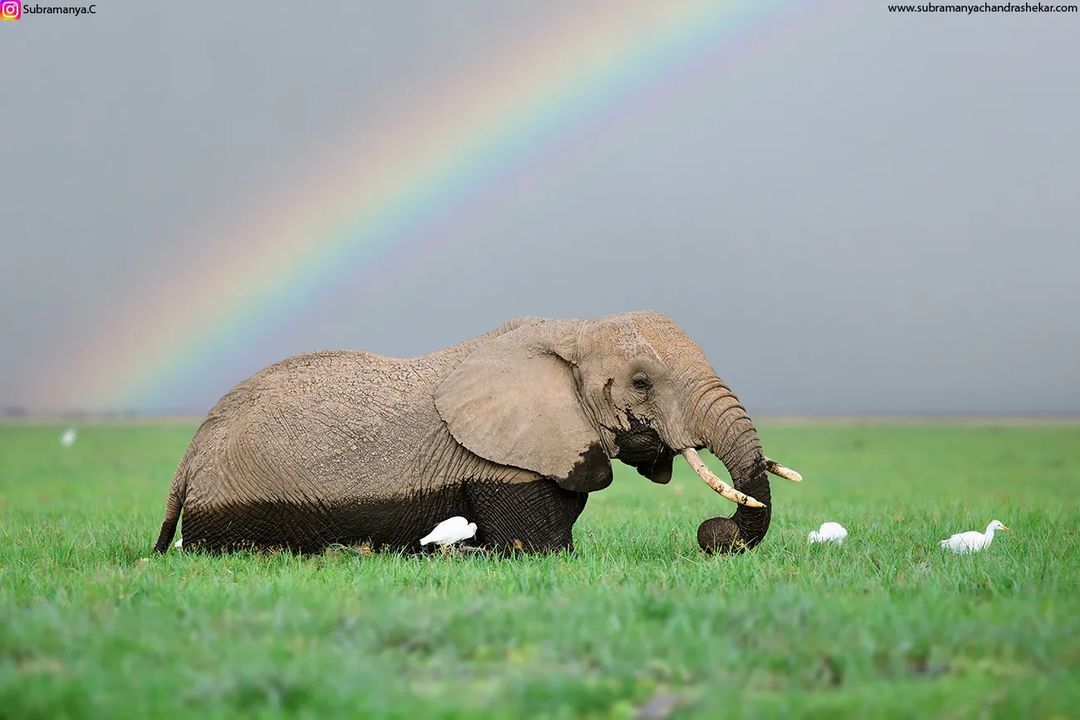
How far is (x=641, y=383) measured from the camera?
1093 cm

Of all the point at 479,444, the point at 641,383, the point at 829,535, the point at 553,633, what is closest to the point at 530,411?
the point at 479,444

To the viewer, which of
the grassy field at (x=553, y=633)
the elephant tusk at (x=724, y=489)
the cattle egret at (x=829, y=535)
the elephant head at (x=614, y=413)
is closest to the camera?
the grassy field at (x=553, y=633)

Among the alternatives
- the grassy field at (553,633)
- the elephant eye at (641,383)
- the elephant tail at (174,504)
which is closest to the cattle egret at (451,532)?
the grassy field at (553,633)

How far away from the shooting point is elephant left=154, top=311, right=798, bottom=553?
35.7 feet

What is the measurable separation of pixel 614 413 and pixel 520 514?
123cm

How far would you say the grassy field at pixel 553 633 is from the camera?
19.3 feet

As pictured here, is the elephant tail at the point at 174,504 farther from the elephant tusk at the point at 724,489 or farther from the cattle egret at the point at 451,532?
the elephant tusk at the point at 724,489

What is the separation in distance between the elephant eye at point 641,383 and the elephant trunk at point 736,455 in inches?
19.8

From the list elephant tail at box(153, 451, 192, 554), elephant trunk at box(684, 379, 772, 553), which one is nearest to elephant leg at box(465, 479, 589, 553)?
elephant trunk at box(684, 379, 772, 553)

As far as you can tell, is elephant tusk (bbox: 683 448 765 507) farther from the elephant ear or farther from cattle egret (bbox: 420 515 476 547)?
cattle egret (bbox: 420 515 476 547)

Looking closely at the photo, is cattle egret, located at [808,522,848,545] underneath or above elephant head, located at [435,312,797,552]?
underneath

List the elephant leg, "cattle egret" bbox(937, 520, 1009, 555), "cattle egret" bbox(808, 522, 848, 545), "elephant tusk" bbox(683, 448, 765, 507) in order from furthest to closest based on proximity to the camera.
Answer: "cattle egret" bbox(808, 522, 848, 545) < "cattle egret" bbox(937, 520, 1009, 555) < the elephant leg < "elephant tusk" bbox(683, 448, 765, 507)

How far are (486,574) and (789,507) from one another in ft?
31.3

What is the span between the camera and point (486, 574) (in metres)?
9.63
